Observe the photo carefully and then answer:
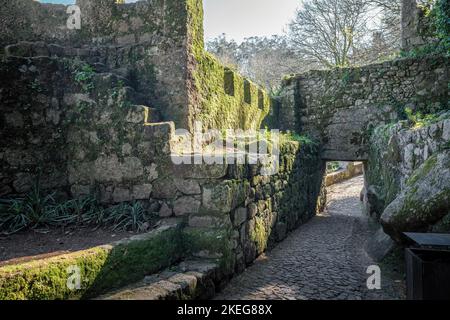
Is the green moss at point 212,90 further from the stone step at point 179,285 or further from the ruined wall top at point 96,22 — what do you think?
the stone step at point 179,285

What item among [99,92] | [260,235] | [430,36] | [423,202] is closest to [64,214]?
[99,92]

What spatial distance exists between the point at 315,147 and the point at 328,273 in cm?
519

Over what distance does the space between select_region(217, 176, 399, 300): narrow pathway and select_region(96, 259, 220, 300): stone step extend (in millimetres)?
298

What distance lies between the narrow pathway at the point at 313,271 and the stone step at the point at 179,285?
0.98 ft

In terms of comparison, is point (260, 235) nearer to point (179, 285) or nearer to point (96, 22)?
point (179, 285)

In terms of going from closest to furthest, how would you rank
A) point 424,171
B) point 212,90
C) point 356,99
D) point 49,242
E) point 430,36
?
point 49,242 < point 424,171 < point 212,90 < point 430,36 < point 356,99

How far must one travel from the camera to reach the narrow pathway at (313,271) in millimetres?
3482

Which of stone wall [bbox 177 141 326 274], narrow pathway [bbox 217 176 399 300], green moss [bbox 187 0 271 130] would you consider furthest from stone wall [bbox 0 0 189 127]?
narrow pathway [bbox 217 176 399 300]

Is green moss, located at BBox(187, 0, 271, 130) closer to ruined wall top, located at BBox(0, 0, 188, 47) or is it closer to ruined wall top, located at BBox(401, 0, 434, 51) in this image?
ruined wall top, located at BBox(0, 0, 188, 47)

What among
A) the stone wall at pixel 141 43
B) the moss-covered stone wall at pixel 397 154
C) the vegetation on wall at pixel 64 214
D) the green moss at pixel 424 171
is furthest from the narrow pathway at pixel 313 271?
the stone wall at pixel 141 43

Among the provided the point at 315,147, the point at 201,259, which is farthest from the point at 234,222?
the point at 315,147

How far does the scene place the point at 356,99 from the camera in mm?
8953

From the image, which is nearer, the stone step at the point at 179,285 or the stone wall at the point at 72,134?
the stone step at the point at 179,285

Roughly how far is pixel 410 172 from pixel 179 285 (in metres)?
3.77
